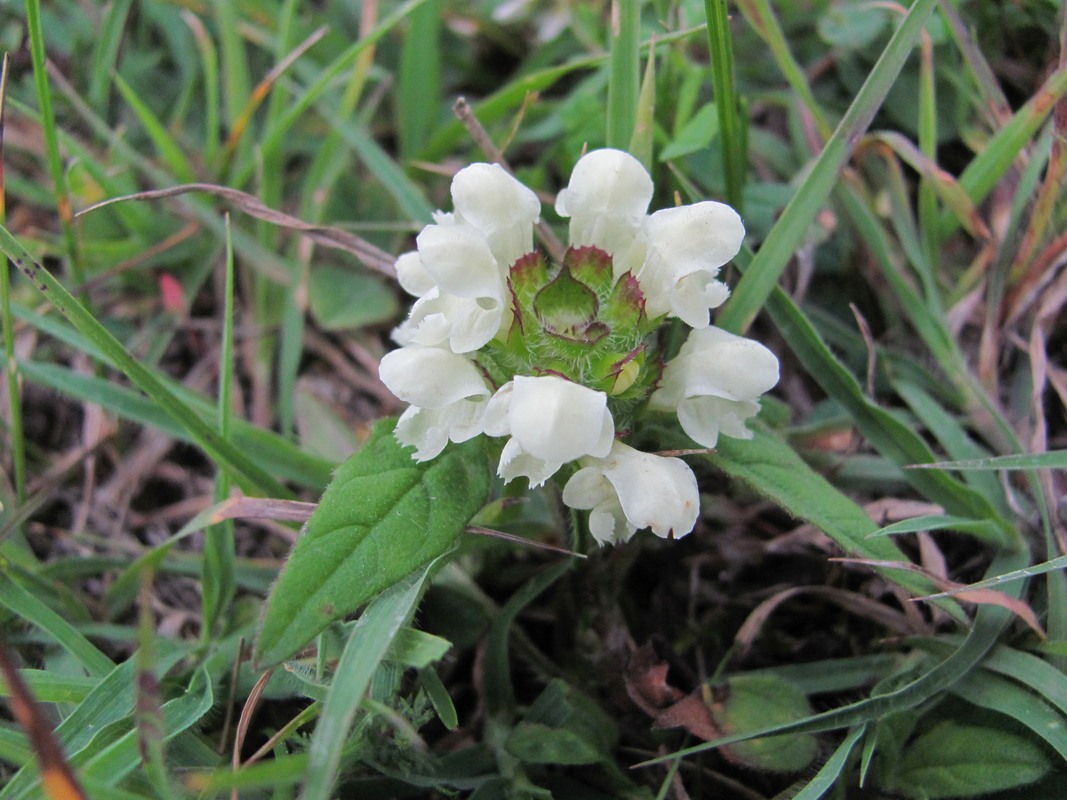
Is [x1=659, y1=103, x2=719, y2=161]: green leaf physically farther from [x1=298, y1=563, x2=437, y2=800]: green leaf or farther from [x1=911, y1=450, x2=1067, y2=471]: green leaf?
[x1=298, y1=563, x2=437, y2=800]: green leaf

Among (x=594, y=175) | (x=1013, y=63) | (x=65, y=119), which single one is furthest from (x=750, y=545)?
(x=65, y=119)

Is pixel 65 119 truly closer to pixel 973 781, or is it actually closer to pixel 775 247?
pixel 775 247

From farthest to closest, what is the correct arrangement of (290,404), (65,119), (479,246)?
(65,119) → (290,404) → (479,246)

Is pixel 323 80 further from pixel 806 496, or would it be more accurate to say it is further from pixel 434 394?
pixel 806 496

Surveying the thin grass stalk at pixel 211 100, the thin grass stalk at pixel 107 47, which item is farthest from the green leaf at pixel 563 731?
the thin grass stalk at pixel 107 47

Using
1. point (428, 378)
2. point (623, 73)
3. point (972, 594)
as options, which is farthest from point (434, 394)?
point (972, 594)

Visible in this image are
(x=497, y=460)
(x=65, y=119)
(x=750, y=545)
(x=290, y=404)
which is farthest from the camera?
(x=65, y=119)

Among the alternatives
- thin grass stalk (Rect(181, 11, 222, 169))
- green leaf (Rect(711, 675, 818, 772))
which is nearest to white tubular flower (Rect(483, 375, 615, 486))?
green leaf (Rect(711, 675, 818, 772))

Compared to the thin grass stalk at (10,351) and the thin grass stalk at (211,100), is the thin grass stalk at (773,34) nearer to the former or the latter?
the thin grass stalk at (211,100)
